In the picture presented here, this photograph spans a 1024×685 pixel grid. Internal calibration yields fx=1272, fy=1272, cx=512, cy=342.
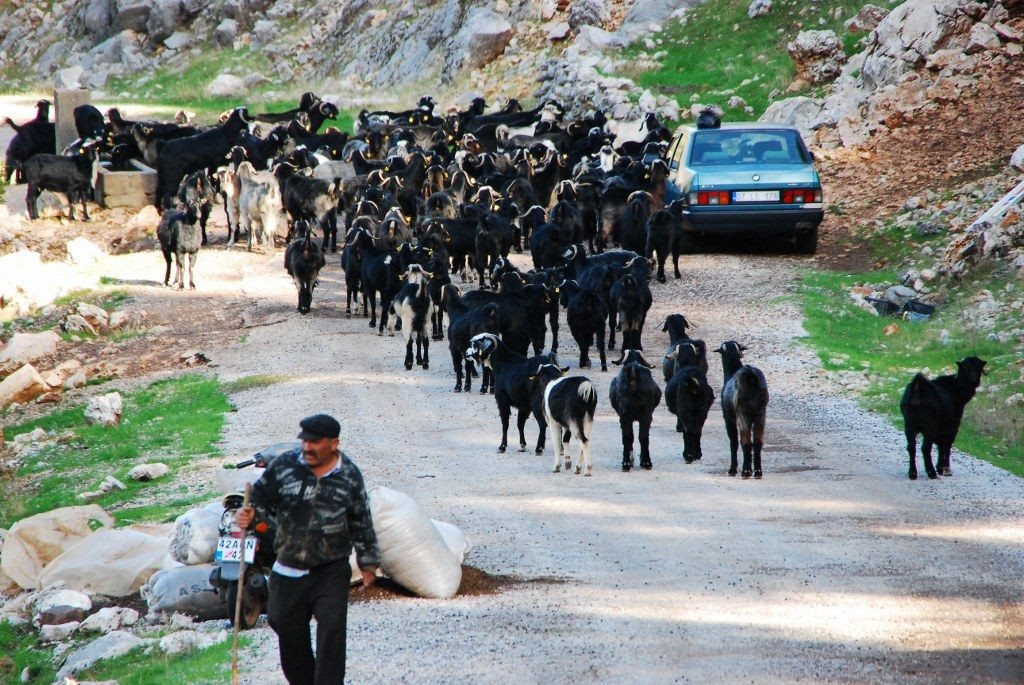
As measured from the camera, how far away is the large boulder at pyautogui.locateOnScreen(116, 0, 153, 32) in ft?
198

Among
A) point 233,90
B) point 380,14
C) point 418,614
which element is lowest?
point 418,614

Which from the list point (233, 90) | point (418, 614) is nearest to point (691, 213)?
point (418, 614)

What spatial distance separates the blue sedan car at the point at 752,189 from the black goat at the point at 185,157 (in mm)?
12517

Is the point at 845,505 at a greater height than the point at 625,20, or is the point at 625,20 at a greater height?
the point at 625,20

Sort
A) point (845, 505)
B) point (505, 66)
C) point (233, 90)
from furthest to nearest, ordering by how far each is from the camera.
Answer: point (233, 90) < point (505, 66) < point (845, 505)

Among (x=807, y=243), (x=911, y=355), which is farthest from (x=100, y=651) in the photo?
(x=807, y=243)

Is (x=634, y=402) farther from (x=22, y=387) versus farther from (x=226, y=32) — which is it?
(x=226, y=32)

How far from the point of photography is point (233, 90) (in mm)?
52469

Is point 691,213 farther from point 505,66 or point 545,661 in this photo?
point 505,66

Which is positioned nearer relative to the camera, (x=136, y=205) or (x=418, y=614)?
(x=418, y=614)

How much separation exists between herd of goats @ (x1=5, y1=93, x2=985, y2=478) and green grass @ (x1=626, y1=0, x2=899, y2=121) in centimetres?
336

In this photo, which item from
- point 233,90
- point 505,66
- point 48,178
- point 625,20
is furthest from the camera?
point 233,90

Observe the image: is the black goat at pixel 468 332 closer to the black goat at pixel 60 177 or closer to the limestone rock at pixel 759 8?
the black goat at pixel 60 177

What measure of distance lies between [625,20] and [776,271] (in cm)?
2334
